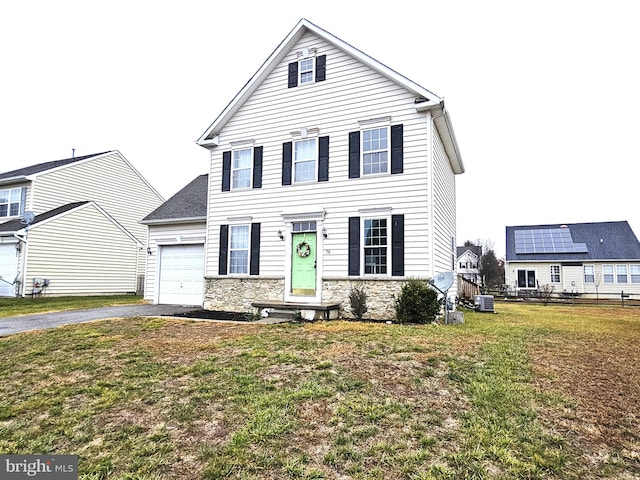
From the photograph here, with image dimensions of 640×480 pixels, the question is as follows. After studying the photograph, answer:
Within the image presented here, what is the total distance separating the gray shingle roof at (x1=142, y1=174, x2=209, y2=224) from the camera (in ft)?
48.8

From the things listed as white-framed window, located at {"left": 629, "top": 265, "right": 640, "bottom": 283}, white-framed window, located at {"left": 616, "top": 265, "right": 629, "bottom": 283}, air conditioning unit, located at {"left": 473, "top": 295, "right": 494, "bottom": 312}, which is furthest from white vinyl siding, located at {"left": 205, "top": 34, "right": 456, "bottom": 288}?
white-framed window, located at {"left": 629, "top": 265, "right": 640, "bottom": 283}

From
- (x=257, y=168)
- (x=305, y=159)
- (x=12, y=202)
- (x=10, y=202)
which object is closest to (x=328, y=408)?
(x=305, y=159)

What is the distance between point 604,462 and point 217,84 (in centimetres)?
2284

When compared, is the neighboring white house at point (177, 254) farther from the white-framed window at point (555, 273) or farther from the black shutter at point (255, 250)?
the white-framed window at point (555, 273)

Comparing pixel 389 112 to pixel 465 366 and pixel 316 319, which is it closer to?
pixel 316 319

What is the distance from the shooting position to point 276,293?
11906 mm

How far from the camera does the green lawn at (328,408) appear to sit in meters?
3.01

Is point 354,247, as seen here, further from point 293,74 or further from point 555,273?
point 555,273

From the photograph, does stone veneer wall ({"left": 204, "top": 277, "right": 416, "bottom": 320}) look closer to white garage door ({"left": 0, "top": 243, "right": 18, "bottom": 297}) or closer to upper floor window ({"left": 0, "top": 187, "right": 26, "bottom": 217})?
white garage door ({"left": 0, "top": 243, "right": 18, "bottom": 297})

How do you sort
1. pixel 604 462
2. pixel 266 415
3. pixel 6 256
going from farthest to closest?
pixel 6 256 < pixel 266 415 < pixel 604 462

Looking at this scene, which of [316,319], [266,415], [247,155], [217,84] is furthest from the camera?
[217,84]

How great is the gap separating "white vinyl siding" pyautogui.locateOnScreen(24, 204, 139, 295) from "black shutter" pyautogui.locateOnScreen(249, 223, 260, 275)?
501 inches

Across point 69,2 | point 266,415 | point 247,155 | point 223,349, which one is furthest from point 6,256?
point 266,415

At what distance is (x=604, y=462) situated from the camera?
297cm
